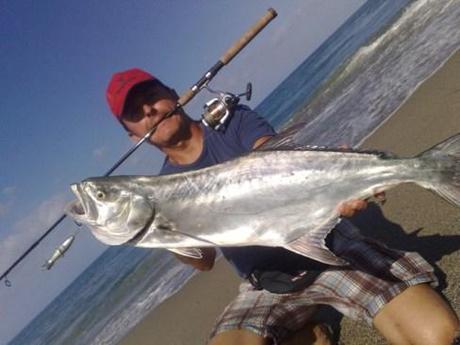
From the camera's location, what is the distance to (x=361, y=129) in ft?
40.0

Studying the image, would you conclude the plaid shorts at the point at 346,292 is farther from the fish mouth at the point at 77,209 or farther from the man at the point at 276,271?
the fish mouth at the point at 77,209

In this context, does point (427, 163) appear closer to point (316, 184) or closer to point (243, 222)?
point (316, 184)

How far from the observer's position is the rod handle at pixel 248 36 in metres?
5.23

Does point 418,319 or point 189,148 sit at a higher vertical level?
point 189,148

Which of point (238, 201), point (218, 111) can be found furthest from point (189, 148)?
point (238, 201)

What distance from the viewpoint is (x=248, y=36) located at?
536 cm

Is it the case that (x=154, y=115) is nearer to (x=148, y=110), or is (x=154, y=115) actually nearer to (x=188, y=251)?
(x=148, y=110)

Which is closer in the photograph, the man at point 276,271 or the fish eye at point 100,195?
the fish eye at point 100,195

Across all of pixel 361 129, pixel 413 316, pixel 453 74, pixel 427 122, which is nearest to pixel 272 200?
pixel 413 316

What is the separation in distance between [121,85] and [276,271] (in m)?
2.12

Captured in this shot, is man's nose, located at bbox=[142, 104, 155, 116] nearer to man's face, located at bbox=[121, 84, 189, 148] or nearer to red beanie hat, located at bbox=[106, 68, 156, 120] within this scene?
man's face, located at bbox=[121, 84, 189, 148]

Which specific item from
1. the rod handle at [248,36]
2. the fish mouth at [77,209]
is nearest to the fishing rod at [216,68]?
the rod handle at [248,36]

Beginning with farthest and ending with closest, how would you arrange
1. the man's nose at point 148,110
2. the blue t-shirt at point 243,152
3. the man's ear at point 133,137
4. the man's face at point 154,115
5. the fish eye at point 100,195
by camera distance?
the man's ear at point 133,137, the man's nose at point 148,110, the man's face at point 154,115, the blue t-shirt at point 243,152, the fish eye at point 100,195

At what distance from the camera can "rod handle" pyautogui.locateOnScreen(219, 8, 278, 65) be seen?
5227 millimetres
